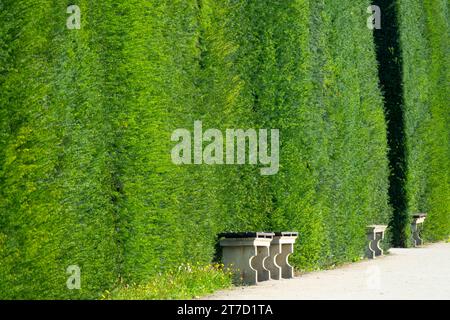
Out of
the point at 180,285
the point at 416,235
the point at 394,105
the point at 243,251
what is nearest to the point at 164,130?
the point at 180,285

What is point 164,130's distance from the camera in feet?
43.6

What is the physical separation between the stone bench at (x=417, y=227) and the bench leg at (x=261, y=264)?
12098 mm

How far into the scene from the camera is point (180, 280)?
13.3 meters

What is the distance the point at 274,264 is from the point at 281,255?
0.49 meters

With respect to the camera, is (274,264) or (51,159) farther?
(274,264)

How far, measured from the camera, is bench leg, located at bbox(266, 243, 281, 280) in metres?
15.8

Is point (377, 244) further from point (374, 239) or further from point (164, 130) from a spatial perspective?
point (164, 130)

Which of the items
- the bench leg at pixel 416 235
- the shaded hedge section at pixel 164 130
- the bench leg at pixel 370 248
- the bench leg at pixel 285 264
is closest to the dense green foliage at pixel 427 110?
the bench leg at pixel 416 235

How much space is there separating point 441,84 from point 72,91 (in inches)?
819

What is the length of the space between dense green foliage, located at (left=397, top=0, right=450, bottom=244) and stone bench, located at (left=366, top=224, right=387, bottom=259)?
2.90 m

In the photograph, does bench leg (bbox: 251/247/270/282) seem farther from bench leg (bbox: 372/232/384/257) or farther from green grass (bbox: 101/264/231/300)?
bench leg (bbox: 372/232/384/257)

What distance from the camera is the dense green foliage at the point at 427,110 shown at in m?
25.8
